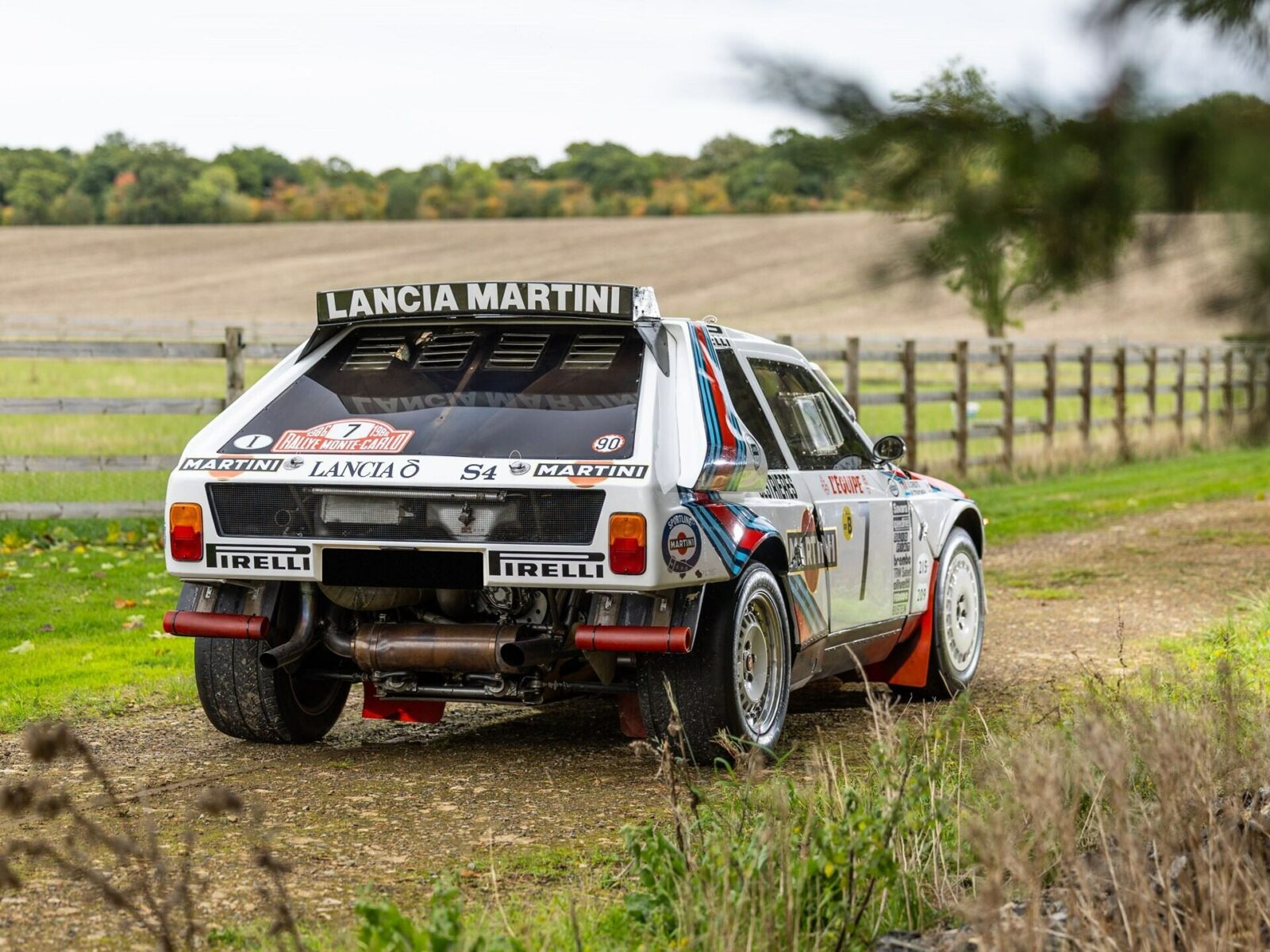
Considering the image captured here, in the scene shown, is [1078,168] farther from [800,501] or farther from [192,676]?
[192,676]

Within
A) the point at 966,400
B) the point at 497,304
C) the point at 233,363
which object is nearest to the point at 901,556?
the point at 497,304

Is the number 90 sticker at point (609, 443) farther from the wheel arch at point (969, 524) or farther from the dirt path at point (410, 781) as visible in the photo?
the wheel arch at point (969, 524)

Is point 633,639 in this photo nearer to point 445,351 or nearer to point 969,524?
point 445,351

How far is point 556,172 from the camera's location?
768 cm

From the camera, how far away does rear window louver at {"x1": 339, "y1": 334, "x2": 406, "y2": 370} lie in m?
6.76

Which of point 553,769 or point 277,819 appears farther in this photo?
point 553,769

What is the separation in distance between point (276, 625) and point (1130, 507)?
13.3 m

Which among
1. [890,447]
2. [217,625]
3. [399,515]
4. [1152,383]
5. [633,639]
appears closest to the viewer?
[633,639]

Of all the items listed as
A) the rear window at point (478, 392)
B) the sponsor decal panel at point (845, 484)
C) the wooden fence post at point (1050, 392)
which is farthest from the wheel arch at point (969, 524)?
the wooden fence post at point (1050, 392)

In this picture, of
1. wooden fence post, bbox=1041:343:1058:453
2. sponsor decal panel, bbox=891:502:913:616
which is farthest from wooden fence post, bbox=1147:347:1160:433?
sponsor decal panel, bbox=891:502:913:616

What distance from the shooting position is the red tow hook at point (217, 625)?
21.1 ft

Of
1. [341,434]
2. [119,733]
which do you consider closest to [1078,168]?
[341,434]

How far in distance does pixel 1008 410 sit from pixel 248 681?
16.9 metres

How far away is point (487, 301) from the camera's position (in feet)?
21.8
